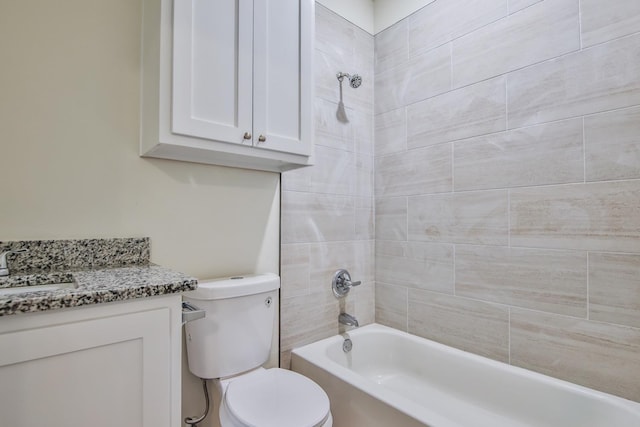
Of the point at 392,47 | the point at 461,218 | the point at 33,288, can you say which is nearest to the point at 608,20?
the point at 461,218

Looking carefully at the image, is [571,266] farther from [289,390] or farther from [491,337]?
[289,390]

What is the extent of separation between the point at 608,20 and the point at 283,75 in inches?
52.1

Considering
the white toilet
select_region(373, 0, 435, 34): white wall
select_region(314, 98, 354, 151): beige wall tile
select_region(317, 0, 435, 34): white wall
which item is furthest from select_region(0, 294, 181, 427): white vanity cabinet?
select_region(373, 0, 435, 34): white wall

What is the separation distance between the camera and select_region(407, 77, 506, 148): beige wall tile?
Result: 161cm

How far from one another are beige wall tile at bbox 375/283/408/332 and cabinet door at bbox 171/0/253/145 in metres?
1.33

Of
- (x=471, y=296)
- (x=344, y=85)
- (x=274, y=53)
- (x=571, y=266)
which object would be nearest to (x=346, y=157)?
(x=344, y=85)

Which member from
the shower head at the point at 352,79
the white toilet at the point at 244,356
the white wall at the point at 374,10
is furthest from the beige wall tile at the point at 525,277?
the white wall at the point at 374,10

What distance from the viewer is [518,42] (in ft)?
5.06

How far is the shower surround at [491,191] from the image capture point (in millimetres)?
1285

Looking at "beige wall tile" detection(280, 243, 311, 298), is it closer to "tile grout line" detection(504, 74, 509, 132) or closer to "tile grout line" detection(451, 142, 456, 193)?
"tile grout line" detection(451, 142, 456, 193)

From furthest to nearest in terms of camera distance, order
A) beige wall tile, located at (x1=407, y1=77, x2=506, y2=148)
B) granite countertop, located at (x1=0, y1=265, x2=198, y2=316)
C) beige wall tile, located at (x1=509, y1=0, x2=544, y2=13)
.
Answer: beige wall tile, located at (x1=407, y1=77, x2=506, y2=148) < beige wall tile, located at (x1=509, y1=0, x2=544, y2=13) < granite countertop, located at (x1=0, y1=265, x2=198, y2=316)

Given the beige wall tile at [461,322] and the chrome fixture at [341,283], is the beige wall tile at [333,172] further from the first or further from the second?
the beige wall tile at [461,322]

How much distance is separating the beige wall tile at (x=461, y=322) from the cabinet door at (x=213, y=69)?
1.35m

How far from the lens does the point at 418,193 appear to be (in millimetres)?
1934
